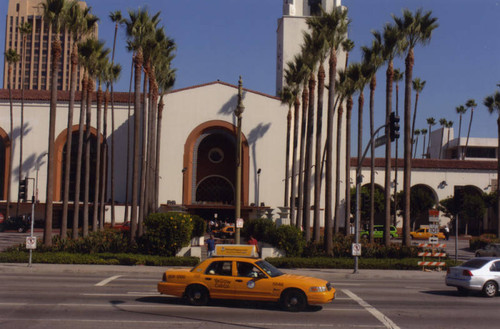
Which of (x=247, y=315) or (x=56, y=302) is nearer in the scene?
(x=247, y=315)

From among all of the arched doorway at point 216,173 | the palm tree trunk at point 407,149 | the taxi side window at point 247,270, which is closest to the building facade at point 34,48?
the arched doorway at point 216,173

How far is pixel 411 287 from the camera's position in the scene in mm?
21578

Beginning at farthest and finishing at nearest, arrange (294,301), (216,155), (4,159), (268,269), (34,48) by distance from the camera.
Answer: (34,48), (216,155), (4,159), (268,269), (294,301)

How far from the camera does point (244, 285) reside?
49.7 feet

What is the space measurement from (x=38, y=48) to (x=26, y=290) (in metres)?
133

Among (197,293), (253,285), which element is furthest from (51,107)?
(253,285)

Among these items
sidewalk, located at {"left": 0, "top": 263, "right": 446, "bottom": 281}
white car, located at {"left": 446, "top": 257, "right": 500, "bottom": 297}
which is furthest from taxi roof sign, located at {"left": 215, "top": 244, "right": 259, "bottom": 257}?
white car, located at {"left": 446, "top": 257, "right": 500, "bottom": 297}

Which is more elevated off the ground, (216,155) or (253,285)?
(216,155)

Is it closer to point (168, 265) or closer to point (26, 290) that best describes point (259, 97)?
point (168, 265)

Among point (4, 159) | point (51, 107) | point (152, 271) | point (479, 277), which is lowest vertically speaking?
point (152, 271)

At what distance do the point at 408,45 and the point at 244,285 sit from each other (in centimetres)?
2262

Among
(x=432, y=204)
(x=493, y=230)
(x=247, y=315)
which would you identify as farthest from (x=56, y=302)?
(x=493, y=230)

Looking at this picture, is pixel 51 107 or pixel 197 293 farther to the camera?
pixel 51 107

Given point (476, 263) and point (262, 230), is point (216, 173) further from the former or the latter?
point (476, 263)
